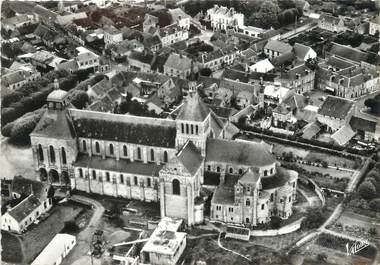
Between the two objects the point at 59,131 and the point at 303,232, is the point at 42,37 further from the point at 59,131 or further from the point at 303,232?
the point at 303,232

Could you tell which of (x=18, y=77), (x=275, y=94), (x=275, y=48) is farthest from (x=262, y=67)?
(x=18, y=77)

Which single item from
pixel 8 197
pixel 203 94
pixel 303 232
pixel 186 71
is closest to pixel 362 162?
pixel 303 232

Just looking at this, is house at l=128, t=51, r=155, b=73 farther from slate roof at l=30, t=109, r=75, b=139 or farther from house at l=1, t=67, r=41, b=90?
slate roof at l=30, t=109, r=75, b=139

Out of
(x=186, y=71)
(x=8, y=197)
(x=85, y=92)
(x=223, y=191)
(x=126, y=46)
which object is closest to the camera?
(x=223, y=191)

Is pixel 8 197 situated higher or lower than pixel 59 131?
lower

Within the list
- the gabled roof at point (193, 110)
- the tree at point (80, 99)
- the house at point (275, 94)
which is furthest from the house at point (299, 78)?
the gabled roof at point (193, 110)

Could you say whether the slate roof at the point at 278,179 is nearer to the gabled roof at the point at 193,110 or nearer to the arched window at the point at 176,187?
the arched window at the point at 176,187
